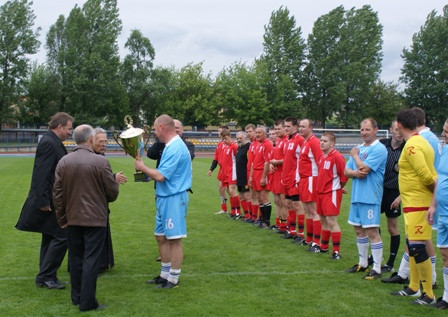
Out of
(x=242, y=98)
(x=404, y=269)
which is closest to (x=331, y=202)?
(x=404, y=269)

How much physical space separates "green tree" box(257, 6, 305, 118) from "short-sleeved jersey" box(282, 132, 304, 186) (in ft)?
178

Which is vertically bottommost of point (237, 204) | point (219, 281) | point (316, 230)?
point (219, 281)

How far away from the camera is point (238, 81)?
62719 mm

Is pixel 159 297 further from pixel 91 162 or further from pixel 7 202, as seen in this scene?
pixel 7 202

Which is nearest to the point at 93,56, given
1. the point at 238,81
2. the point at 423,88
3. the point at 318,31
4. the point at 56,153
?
the point at 238,81

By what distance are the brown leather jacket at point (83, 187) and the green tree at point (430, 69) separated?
63559mm

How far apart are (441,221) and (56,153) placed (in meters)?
4.97

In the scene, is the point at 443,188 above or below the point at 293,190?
above

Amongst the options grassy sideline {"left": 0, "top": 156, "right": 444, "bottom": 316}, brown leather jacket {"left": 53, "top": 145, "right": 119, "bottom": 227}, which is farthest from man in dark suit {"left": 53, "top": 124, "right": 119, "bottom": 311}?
grassy sideline {"left": 0, "top": 156, "right": 444, "bottom": 316}

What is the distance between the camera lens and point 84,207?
5.46 m

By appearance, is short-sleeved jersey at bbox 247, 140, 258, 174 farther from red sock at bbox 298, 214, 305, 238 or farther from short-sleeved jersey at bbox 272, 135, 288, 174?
red sock at bbox 298, 214, 305, 238

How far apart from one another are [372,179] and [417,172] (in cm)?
137

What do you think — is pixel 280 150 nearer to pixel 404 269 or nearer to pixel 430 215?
pixel 404 269

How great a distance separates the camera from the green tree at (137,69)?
6388 centimetres
